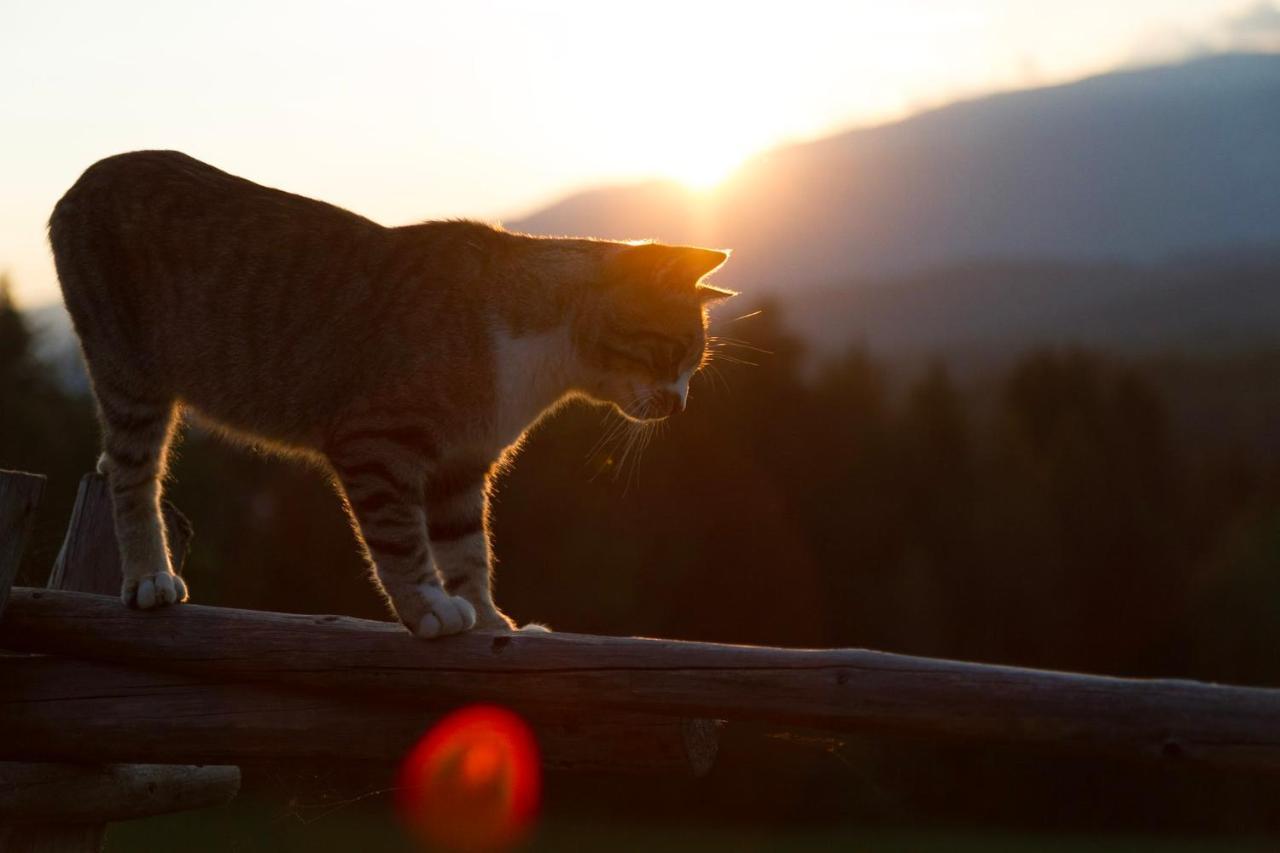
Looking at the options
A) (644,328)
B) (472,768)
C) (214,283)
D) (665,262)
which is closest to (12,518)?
(214,283)

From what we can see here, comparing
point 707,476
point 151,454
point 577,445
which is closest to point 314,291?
point 151,454

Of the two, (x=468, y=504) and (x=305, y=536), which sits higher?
(x=468, y=504)

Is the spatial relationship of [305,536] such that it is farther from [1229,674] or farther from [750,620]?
[1229,674]

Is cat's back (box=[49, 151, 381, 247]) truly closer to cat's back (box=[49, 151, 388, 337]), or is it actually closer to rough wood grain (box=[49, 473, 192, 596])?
cat's back (box=[49, 151, 388, 337])

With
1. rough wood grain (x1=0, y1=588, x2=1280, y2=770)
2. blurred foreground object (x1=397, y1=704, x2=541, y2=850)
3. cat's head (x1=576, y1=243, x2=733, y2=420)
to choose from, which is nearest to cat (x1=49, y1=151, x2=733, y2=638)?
cat's head (x1=576, y1=243, x2=733, y2=420)

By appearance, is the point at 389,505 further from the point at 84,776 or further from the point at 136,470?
the point at 84,776

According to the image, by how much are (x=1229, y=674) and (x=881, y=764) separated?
8.79 meters

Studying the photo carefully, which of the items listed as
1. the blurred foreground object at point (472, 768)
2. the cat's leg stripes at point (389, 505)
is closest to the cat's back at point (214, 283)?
the cat's leg stripes at point (389, 505)

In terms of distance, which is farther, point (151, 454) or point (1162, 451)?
point (1162, 451)

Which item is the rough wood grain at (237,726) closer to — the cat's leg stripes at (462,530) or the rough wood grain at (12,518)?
the rough wood grain at (12,518)

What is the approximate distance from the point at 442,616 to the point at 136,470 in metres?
1.67

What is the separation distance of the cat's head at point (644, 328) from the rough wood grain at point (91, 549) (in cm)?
193

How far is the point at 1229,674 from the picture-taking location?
63.8 ft

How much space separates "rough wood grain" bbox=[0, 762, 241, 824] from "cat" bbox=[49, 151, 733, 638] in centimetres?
73
